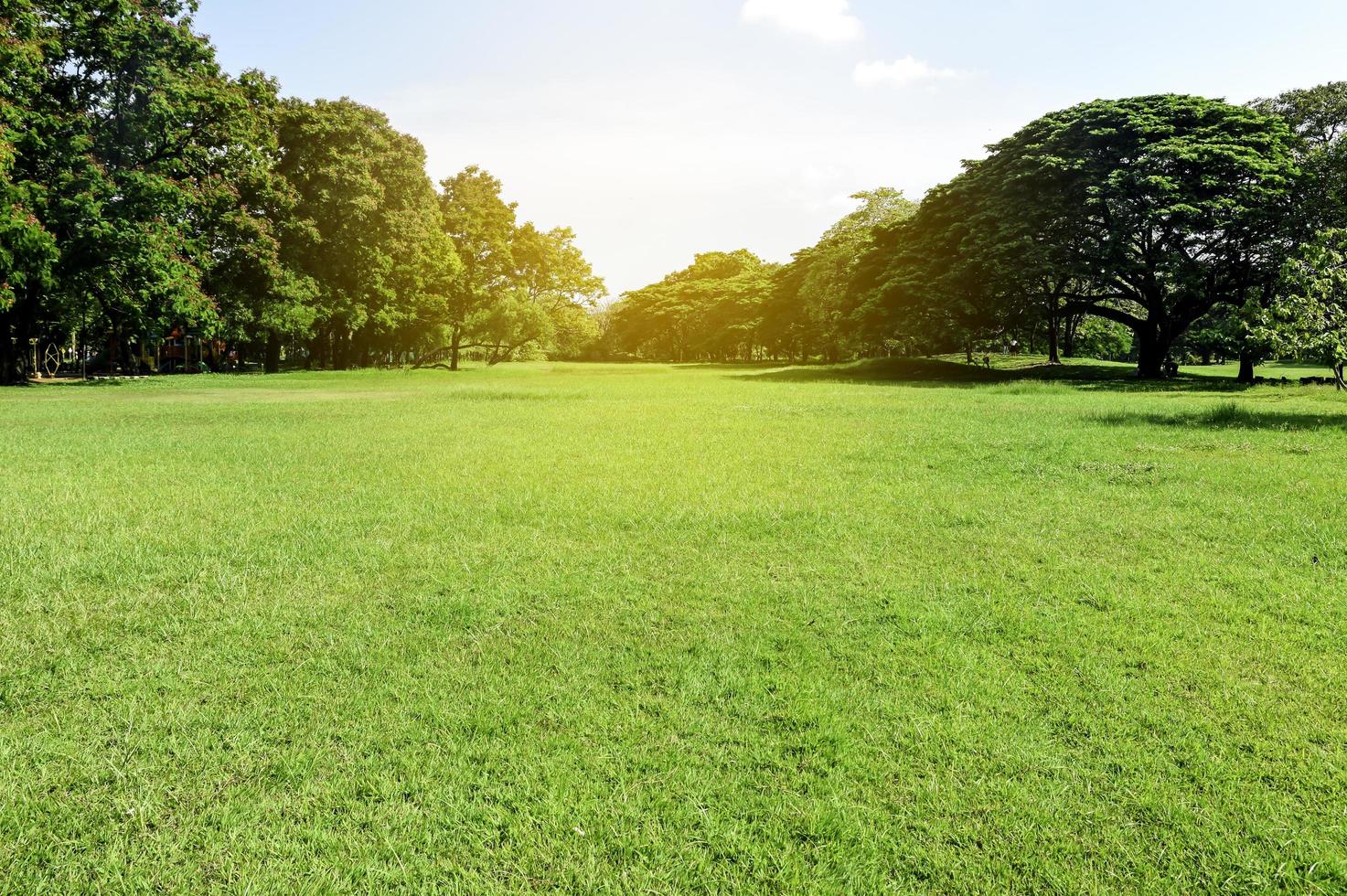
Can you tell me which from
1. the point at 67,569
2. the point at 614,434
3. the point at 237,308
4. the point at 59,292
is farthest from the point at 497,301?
the point at 67,569

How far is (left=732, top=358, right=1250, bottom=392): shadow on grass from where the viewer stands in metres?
27.9

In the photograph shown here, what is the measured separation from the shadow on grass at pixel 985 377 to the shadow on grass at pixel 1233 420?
10.7 meters

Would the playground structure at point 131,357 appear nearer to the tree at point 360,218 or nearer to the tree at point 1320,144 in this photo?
the tree at point 360,218

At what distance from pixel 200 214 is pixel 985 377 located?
39163 mm

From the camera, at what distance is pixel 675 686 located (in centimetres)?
378

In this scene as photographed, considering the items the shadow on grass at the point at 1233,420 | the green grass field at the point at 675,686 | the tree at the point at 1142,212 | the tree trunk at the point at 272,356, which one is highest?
the tree at the point at 1142,212

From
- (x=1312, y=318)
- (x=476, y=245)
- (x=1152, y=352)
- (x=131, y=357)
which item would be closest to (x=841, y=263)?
(x=1152, y=352)

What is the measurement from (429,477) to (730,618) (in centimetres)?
599

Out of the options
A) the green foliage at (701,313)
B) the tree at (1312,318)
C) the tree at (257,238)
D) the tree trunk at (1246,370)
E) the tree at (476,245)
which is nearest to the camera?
the tree at (1312,318)

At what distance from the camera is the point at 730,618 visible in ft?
15.4

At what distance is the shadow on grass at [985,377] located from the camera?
2791cm

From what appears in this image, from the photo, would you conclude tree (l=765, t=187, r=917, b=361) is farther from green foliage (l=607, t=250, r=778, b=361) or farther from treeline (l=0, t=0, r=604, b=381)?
treeline (l=0, t=0, r=604, b=381)

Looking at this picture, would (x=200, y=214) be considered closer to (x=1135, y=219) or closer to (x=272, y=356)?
(x=272, y=356)

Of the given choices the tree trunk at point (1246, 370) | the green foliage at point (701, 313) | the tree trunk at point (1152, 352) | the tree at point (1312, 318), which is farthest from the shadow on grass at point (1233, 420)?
the green foliage at point (701, 313)
